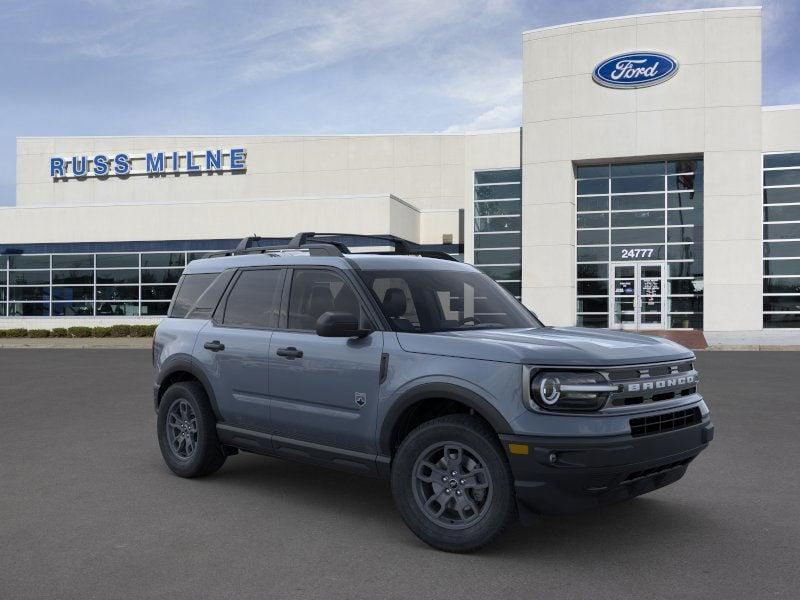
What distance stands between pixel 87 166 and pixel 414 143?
18669 mm

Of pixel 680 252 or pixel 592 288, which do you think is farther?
pixel 592 288

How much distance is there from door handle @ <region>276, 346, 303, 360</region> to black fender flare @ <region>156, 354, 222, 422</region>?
3.41 feet

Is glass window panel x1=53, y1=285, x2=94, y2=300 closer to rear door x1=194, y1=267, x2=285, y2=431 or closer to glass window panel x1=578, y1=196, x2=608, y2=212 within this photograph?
glass window panel x1=578, y1=196, x2=608, y2=212

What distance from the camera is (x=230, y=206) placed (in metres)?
36.9

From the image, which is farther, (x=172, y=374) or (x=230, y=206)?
(x=230, y=206)

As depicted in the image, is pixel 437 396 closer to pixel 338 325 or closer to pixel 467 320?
pixel 338 325

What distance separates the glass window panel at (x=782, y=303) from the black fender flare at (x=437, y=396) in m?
29.7

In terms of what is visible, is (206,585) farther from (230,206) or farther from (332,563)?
(230,206)

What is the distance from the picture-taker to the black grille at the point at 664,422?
4840 mm

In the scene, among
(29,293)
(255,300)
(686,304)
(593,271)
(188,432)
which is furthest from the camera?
(29,293)

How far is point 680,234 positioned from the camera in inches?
1293

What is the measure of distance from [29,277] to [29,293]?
2.64ft

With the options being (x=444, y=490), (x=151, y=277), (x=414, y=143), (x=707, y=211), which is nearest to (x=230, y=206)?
(x=151, y=277)

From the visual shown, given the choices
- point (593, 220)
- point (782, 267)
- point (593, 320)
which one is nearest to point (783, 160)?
point (782, 267)
